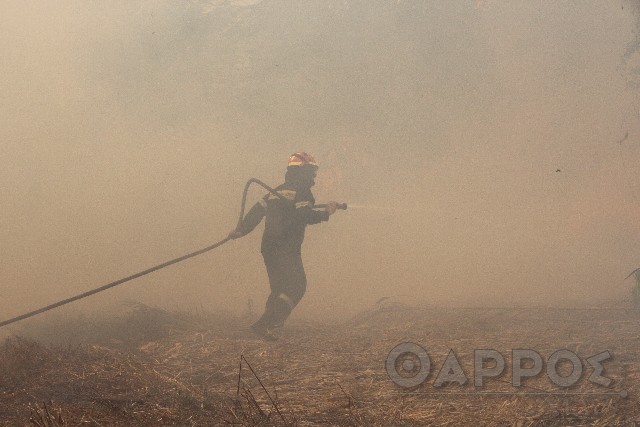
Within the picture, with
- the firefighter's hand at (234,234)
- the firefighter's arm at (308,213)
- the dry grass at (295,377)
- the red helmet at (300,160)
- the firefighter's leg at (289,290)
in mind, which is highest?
the red helmet at (300,160)

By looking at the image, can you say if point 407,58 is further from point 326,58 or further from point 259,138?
point 259,138

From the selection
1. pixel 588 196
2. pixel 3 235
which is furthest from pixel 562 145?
pixel 3 235

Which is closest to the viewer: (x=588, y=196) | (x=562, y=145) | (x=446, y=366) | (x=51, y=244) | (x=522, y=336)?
(x=446, y=366)

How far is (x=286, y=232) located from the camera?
303 inches

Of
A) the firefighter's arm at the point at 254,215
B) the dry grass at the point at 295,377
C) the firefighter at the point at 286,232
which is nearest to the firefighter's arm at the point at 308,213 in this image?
the firefighter at the point at 286,232

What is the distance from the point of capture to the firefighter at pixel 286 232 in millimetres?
7465

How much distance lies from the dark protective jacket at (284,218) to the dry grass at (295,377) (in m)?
1.28

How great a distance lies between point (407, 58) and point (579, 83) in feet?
23.8

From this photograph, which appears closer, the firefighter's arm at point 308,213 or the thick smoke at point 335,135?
the firefighter's arm at point 308,213

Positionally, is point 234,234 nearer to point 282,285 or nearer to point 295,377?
point 282,285

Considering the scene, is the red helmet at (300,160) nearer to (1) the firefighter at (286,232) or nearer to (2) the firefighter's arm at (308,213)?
(1) the firefighter at (286,232)

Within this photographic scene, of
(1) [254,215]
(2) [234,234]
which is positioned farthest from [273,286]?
(1) [254,215]

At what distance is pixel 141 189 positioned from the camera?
19.7 meters

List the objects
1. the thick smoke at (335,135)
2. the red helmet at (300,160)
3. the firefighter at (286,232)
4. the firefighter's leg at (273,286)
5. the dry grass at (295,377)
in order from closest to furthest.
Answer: the dry grass at (295,377)
the firefighter's leg at (273,286)
the firefighter at (286,232)
the red helmet at (300,160)
the thick smoke at (335,135)
